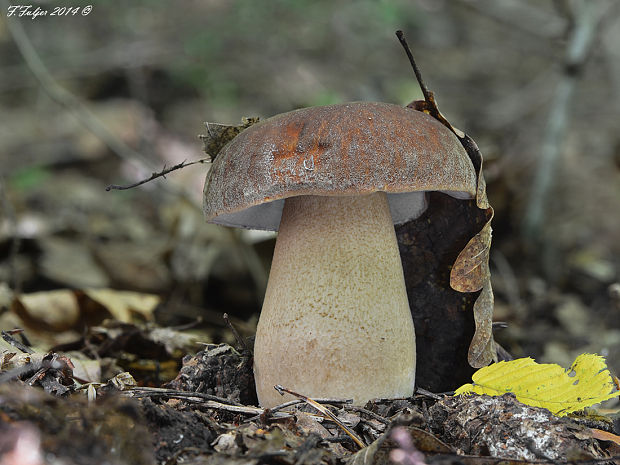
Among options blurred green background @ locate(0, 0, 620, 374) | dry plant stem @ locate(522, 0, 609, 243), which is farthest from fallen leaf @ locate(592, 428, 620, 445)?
dry plant stem @ locate(522, 0, 609, 243)

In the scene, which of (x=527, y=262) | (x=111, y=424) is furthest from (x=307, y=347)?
(x=527, y=262)

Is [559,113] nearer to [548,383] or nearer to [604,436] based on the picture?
[548,383]

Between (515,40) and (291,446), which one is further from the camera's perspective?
(515,40)

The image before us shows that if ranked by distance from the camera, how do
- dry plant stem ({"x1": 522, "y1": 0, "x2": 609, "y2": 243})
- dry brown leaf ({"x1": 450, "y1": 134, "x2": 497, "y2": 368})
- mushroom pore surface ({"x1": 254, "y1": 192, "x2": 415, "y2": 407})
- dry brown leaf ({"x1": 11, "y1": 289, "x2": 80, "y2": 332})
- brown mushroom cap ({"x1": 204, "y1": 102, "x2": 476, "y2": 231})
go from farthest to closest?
dry plant stem ({"x1": 522, "y1": 0, "x2": 609, "y2": 243}) < dry brown leaf ({"x1": 11, "y1": 289, "x2": 80, "y2": 332}) < dry brown leaf ({"x1": 450, "y1": 134, "x2": 497, "y2": 368}) < mushroom pore surface ({"x1": 254, "y1": 192, "x2": 415, "y2": 407}) < brown mushroom cap ({"x1": 204, "y1": 102, "x2": 476, "y2": 231})

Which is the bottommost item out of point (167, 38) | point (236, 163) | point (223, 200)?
point (223, 200)

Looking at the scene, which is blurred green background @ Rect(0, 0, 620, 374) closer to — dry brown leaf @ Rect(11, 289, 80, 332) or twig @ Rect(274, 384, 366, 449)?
dry brown leaf @ Rect(11, 289, 80, 332)

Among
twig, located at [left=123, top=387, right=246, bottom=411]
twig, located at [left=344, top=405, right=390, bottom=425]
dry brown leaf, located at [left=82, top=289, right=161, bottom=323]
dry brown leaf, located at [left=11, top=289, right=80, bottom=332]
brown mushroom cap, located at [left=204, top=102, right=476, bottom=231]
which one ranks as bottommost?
dry brown leaf, located at [left=82, top=289, right=161, bottom=323]

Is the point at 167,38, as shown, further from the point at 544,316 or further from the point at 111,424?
the point at 111,424
